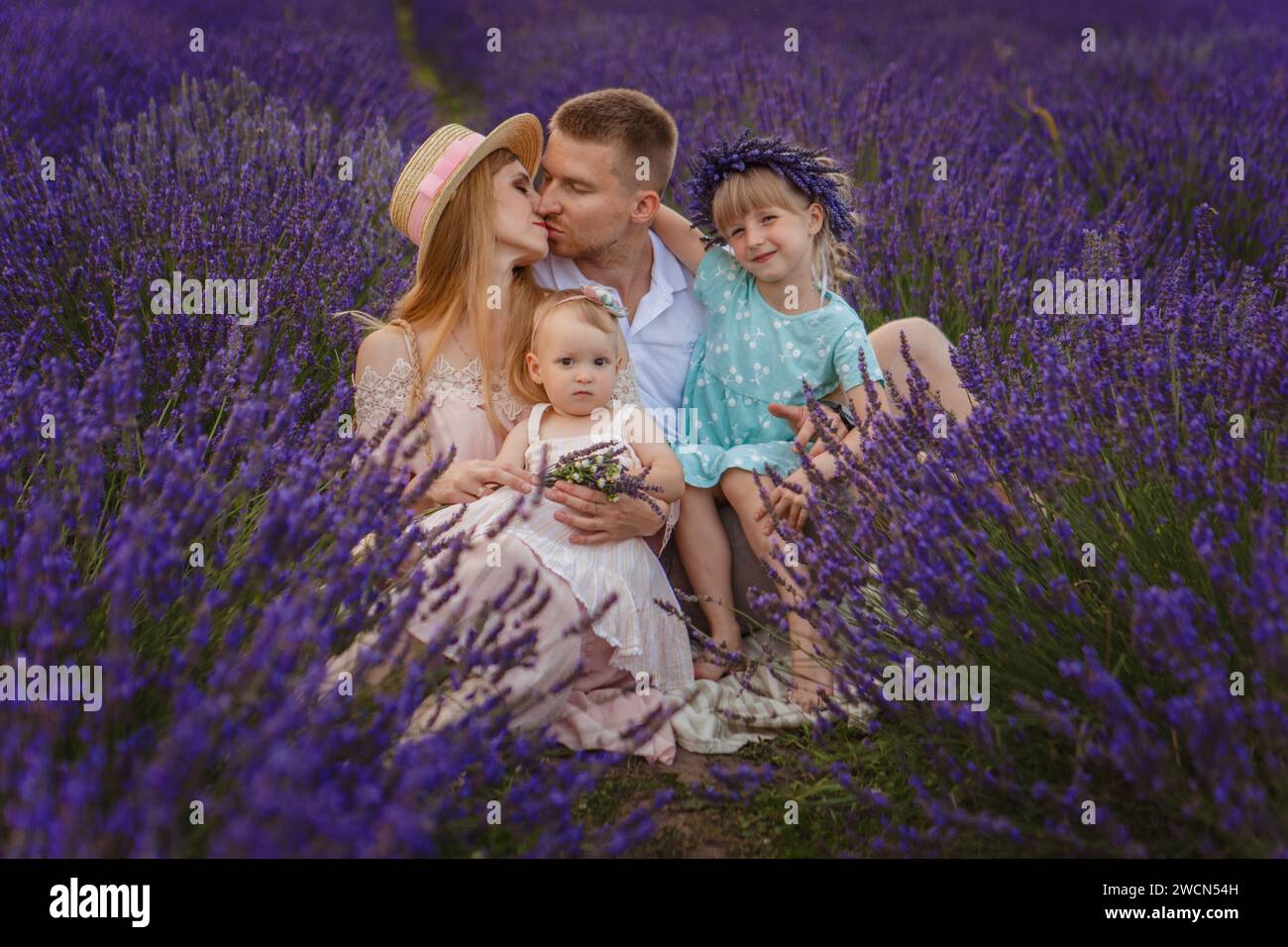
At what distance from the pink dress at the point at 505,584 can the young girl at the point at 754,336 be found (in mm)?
278

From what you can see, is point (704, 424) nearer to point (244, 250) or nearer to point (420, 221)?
point (420, 221)

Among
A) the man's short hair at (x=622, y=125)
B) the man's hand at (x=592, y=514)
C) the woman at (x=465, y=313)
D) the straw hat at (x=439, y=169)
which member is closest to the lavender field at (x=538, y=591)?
the woman at (x=465, y=313)

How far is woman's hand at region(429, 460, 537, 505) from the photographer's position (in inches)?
92.8

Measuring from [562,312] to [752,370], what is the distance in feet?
1.69

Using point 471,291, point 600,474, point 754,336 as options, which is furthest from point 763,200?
point 600,474

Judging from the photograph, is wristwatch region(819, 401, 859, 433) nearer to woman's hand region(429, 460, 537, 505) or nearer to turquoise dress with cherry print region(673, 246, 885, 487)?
turquoise dress with cherry print region(673, 246, 885, 487)

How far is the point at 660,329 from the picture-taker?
3.02m

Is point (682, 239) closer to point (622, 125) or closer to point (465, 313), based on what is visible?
point (622, 125)

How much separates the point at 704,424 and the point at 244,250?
45.3 inches

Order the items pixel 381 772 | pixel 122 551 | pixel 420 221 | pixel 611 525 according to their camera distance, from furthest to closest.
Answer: pixel 420 221 → pixel 611 525 → pixel 381 772 → pixel 122 551
